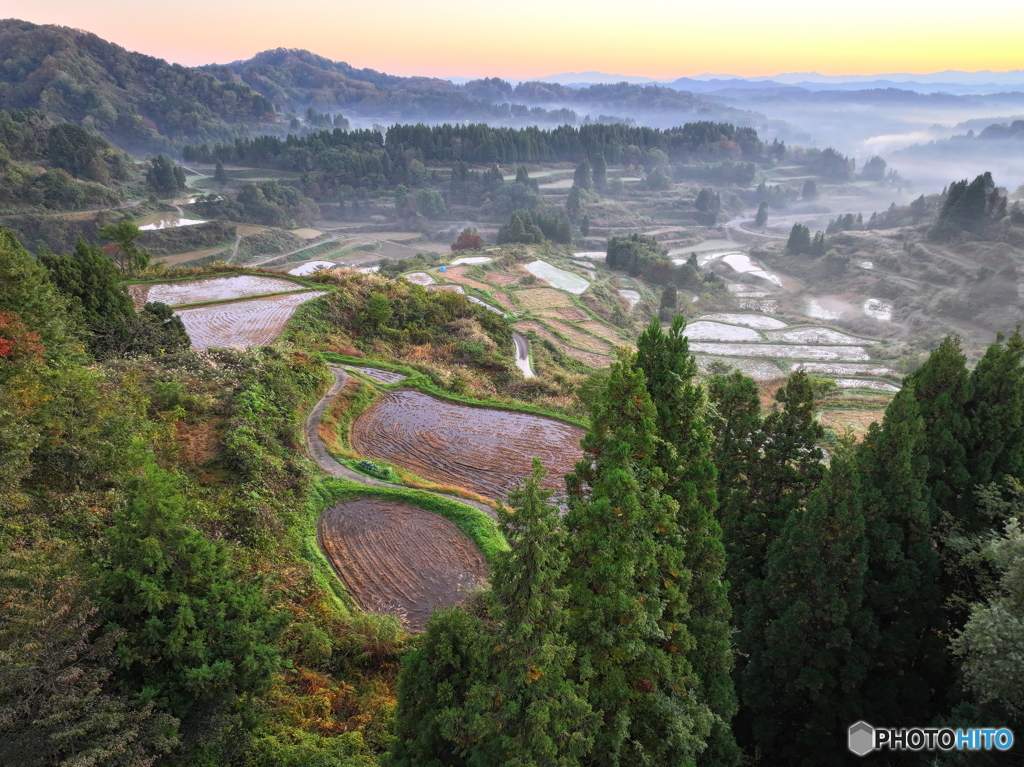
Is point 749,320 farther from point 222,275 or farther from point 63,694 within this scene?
point 63,694

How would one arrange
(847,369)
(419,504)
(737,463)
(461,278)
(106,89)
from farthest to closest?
1. (106,89)
2. (461,278)
3. (847,369)
4. (419,504)
5. (737,463)

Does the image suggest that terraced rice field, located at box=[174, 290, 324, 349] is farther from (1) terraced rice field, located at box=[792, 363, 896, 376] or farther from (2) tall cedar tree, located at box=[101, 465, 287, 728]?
(1) terraced rice field, located at box=[792, 363, 896, 376]

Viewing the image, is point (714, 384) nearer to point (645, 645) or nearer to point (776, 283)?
point (645, 645)

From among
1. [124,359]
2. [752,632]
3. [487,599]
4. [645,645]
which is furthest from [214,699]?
[124,359]

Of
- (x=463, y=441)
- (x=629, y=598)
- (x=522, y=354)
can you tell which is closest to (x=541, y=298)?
(x=522, y=354)

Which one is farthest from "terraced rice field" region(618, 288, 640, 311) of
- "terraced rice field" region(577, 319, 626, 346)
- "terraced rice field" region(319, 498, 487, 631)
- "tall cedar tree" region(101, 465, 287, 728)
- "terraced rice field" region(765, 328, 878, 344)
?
"tall cedar tree" region(101, 465, 287, 728)

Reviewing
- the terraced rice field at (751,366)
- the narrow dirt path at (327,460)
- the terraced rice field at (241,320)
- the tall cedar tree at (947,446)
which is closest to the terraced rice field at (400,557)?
the narrow dirt path at (327,460)
